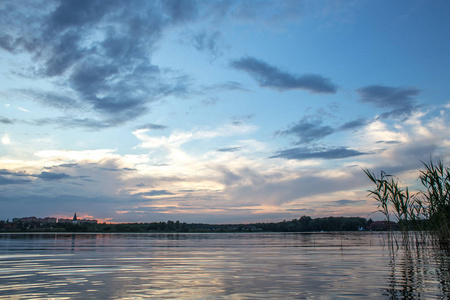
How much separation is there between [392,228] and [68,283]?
23.7 metres

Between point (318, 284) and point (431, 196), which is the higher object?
point (431, 196)

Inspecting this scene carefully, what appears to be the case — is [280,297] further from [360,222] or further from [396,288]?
[360,222]

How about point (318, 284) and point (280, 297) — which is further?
point (318, 284)

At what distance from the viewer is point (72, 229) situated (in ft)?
536

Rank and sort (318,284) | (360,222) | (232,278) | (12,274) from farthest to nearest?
→ (360,222)
(12,274)
(232,278)
(318,284)

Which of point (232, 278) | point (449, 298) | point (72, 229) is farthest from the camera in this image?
point (72, 229)

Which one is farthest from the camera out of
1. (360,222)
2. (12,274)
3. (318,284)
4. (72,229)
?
(72,229)

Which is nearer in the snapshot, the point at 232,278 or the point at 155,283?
the point at 155,283

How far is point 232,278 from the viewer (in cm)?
1167

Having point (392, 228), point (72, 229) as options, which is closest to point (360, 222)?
point (392, 228)

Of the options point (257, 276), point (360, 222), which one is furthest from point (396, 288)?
point (360, 222)

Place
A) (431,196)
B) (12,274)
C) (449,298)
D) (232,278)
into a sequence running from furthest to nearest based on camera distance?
1. (431,196)
2. (12,274)
3. (232,278)
4. (449,298)

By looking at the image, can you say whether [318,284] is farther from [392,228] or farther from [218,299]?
[392,228]

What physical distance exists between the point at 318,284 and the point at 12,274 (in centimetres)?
1118
